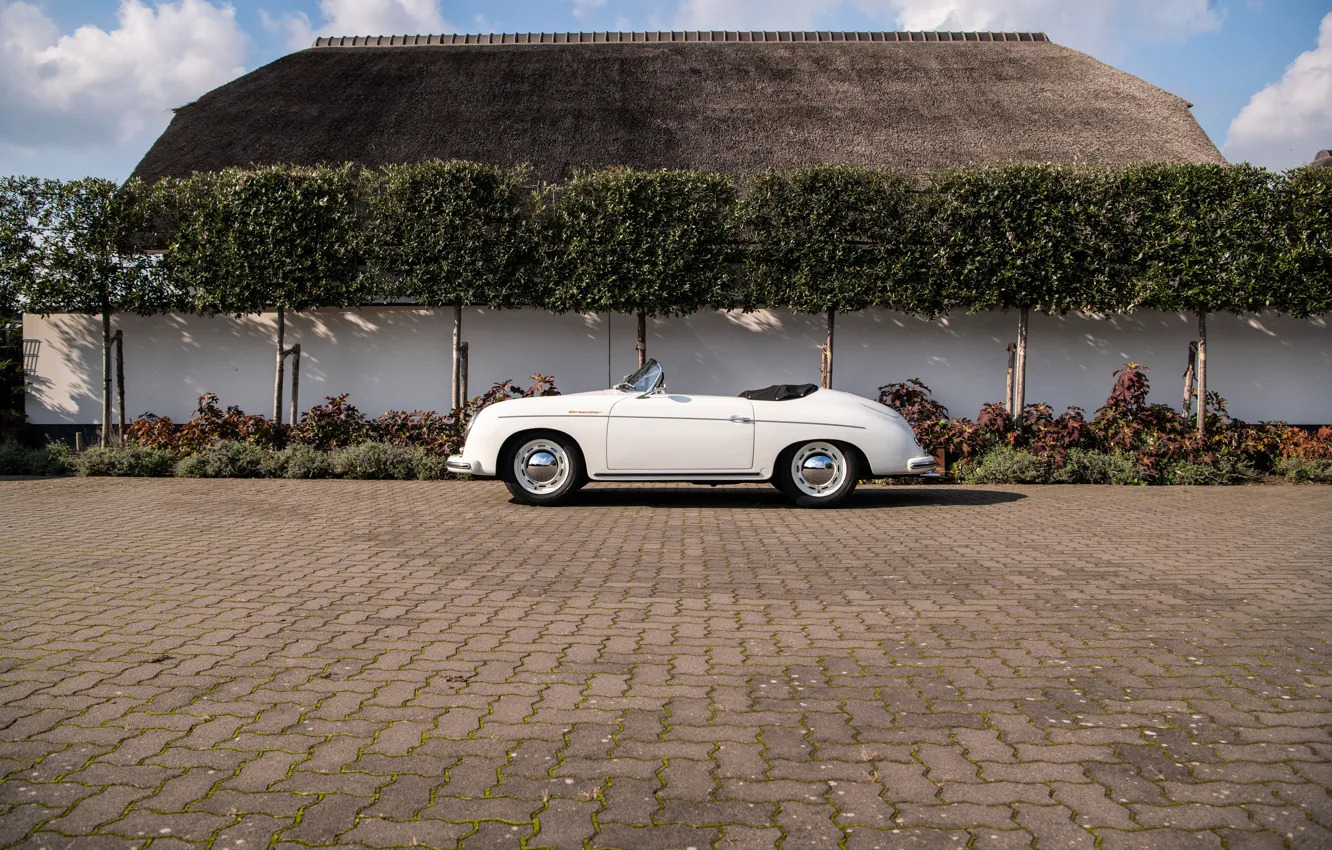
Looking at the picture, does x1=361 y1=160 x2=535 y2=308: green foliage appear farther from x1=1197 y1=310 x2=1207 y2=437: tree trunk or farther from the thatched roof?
x1=1197 y1=310 x2=1207 y2=437: tree trunk

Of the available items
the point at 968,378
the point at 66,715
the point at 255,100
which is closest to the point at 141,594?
the point at 66,715

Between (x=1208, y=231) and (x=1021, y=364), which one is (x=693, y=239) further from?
(x=1208, y=231)

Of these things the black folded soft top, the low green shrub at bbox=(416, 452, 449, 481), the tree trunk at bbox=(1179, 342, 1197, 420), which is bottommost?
the low green shrub at bbox=(416, 452, 449, 481)

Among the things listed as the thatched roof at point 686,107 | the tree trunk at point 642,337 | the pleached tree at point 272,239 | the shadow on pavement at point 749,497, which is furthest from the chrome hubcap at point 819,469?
the thatched roof at point 686,107

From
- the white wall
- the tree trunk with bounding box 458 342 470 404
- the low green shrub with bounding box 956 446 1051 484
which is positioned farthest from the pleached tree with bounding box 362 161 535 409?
the low green shrub with bounding box 956 446 1051 484

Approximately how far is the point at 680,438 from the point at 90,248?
378 inches

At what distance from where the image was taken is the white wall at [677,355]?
14953 millimetres

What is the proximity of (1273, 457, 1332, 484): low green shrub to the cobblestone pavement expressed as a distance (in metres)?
5.85

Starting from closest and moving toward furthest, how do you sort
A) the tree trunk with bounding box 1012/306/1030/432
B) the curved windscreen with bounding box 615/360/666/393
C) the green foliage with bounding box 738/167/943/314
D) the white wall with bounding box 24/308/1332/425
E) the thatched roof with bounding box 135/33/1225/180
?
the curved windscreen with bounding box 615/360/666/393 < the green foliage with bounding box 738/167/943/314 < the tree trunk with bounding box 1012/306/1030/432 < the white wall with bounding box 24/308/1332/425 < the thatched roof with bounding box 135/33/1225/180

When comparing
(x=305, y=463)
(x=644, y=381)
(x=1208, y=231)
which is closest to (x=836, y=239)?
(x=644, y=381)

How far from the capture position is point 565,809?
303cm

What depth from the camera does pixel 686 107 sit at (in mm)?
17484

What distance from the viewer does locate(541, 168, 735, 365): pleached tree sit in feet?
43.6

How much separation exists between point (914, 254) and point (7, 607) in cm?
1104
